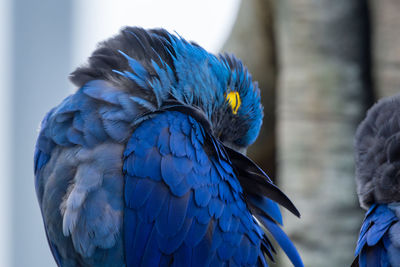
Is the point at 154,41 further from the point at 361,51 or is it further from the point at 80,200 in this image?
the point at 361,51

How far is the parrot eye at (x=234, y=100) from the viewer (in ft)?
4.56

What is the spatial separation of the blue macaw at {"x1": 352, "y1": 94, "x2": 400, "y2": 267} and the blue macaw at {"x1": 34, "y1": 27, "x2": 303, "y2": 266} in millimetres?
188

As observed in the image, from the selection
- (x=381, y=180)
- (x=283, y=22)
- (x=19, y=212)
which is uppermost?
(x=283, y=22)

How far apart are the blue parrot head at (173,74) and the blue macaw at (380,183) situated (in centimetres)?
35

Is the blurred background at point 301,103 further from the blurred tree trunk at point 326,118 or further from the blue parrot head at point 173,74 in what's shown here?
the blue parrot head at point 173,74

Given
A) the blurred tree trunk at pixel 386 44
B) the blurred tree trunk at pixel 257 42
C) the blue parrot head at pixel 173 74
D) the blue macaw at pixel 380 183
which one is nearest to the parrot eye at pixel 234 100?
the blue parrot head at pixel 173 74

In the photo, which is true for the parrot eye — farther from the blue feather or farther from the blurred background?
the blurred background

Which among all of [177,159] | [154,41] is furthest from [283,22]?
[177,159]

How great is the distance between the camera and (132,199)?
113 cm

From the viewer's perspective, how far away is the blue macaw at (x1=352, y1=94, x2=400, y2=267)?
119 centimetres

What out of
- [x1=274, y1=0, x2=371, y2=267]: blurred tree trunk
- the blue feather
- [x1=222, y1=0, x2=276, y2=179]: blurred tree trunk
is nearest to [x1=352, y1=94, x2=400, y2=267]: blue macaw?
the blue feather

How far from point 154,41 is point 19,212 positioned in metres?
2.13

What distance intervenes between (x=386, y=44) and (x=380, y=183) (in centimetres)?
170

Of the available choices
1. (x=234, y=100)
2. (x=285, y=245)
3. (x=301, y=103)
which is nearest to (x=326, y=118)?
(x=301, y=103)
